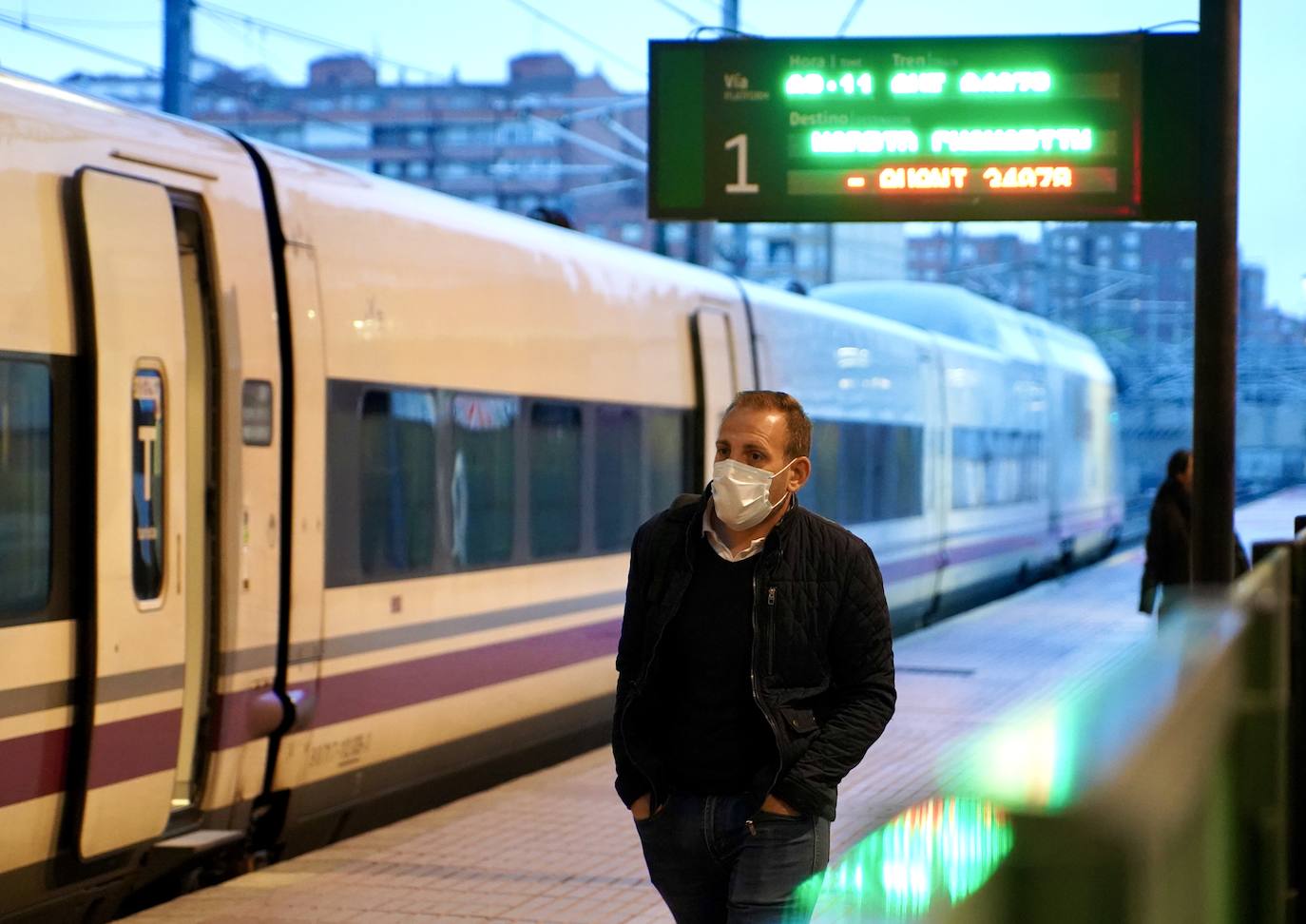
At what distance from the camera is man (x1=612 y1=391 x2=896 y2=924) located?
367cm

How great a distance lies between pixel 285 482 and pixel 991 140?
13.0 ft

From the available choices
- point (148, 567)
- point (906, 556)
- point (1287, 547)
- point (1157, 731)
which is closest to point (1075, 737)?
point (1157, 731)

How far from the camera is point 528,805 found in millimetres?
8648

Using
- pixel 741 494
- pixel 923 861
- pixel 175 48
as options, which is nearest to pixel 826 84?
pixel 741 494

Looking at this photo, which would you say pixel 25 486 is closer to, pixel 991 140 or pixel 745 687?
pixel 745 687

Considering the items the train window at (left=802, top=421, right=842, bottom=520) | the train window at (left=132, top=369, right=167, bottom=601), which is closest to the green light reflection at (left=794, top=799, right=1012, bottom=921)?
the train window at (left=132, top=369, right=167, bottom=601)

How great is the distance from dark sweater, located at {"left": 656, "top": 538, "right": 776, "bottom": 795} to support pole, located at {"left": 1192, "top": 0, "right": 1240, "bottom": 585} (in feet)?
10.6

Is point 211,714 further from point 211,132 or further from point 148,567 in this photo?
point 211,132

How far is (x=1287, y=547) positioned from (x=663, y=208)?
5.58 m

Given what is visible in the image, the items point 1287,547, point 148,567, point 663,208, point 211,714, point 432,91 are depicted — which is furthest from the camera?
point 432,91

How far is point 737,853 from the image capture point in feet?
12.2

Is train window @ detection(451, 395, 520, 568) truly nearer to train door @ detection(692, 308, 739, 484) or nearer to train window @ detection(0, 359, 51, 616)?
train door @ detection(692, 308, 739, 484)

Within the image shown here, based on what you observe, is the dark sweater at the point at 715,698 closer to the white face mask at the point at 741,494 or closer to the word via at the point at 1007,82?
the white face mask at the point at 741,494

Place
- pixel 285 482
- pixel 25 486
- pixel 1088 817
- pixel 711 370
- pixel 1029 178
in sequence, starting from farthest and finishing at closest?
pixel 711 370
pixel 1029 178
pixel 285 482
pixel 25 486
pixel 1088 817
